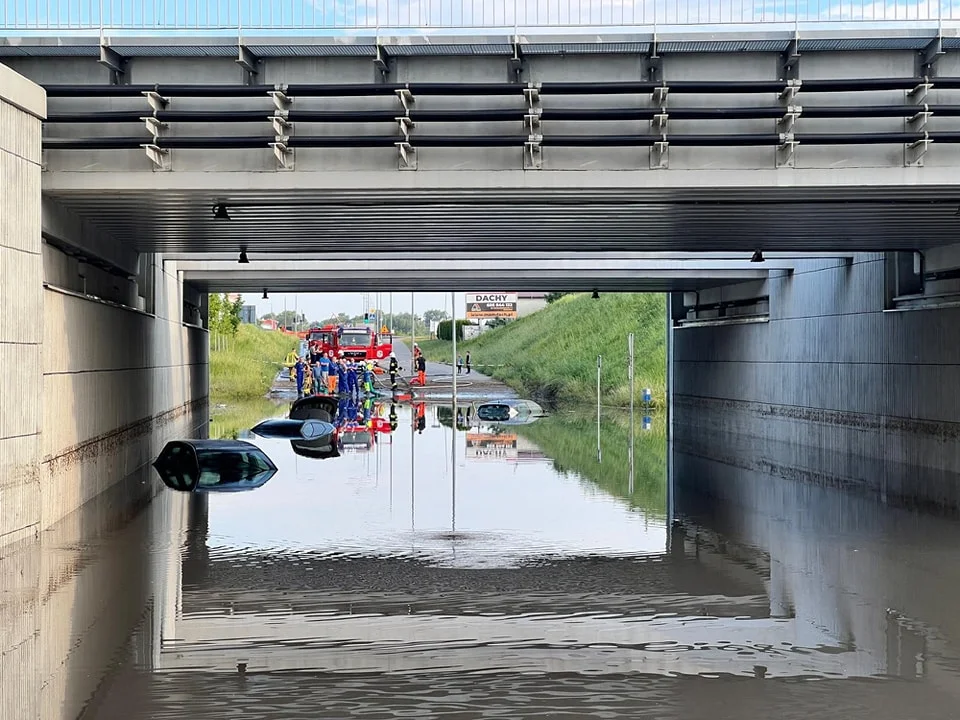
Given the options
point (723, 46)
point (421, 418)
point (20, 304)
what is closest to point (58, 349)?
point (20, 304)

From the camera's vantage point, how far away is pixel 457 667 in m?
9.76

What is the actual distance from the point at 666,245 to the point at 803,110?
9737 mm

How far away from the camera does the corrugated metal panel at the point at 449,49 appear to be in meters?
18.7

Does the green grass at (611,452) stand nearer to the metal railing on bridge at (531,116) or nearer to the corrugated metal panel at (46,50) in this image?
the metal railing on bridge at (531,116)

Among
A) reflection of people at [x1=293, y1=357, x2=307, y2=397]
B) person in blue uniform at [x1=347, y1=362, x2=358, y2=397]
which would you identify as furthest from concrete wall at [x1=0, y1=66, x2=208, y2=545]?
person in blue uniform at [x1=347, y1=362, x2=358, y2=397]

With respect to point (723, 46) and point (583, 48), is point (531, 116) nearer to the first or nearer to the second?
point (583, 48)

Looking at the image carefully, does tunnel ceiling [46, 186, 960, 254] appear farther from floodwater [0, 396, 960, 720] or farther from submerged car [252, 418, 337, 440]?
submerged car [252, 418, 337, 440]

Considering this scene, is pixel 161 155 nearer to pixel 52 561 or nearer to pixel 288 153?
pixel 288 153

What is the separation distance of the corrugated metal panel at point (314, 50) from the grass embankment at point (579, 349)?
40.5m

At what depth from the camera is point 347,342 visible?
74750 mm

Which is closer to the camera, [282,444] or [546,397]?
[282,444]

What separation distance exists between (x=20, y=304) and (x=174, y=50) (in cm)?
477

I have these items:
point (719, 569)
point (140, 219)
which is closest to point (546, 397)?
point (140, 219)

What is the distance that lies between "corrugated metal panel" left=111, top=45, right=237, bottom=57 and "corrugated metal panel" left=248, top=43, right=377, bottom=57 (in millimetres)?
396
